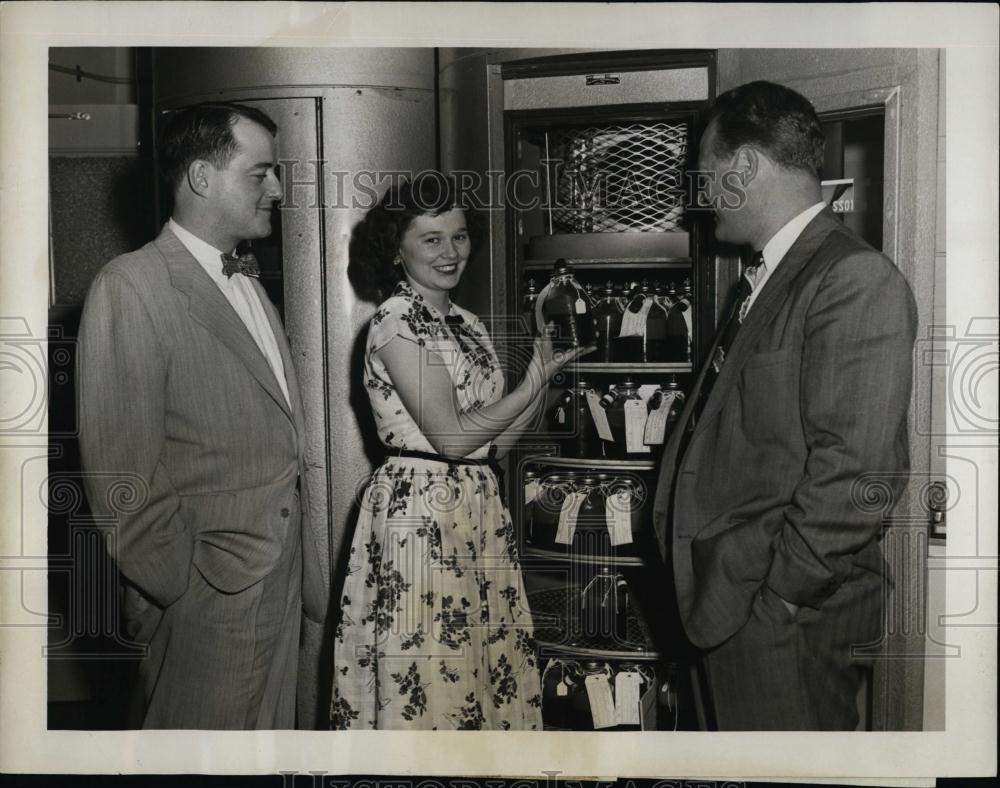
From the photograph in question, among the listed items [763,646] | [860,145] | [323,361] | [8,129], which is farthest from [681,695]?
[8,129]

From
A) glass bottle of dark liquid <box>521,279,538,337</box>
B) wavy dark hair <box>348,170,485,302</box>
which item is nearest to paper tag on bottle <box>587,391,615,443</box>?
glass bottle of dark liquid <box>521,279,538,337</box>

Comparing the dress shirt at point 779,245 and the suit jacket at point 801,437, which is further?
the dress shirt at point 779,245

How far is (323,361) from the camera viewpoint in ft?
6.98

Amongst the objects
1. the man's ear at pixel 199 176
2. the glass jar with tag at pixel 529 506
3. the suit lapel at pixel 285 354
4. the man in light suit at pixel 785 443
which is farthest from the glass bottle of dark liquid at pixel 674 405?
the man's ear at pixel 199 176

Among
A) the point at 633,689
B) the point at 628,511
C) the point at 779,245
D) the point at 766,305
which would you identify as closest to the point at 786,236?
the point at 779,245

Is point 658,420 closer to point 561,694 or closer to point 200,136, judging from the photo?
point 561,694

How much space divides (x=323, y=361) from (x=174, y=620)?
2.04ft

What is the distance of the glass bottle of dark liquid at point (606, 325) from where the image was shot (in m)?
2.21

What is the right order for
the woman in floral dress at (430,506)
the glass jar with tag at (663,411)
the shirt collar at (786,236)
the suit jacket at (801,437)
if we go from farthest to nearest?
the glass jar with tag at (663,411) → the woman in floral dress at (430,506) → the shirt collar at (786,236) → the suit jacket at (801,437)

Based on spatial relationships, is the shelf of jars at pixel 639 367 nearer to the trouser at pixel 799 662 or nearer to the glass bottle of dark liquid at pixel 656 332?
the glass bottle of dark liquid at pixel 656 332

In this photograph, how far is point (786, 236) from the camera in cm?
195

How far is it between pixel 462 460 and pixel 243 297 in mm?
573

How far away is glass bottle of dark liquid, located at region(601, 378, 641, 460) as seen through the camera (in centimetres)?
223

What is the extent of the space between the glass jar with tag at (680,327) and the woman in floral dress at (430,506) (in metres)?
0.29
